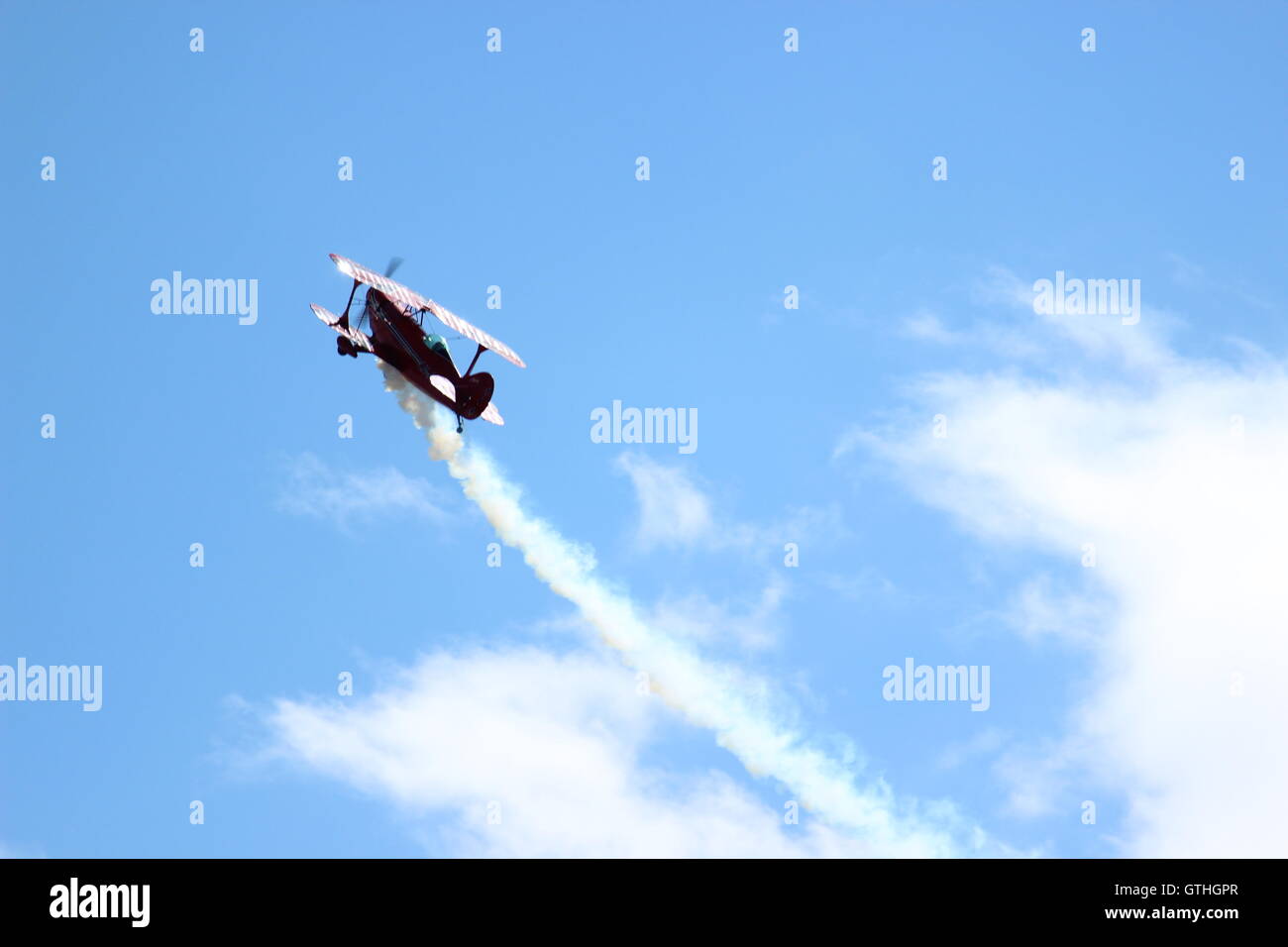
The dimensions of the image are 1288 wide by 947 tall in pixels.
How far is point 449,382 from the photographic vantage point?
85875 millimetres

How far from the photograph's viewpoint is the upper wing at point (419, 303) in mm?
86000

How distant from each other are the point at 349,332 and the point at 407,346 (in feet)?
9.04

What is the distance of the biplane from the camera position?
280 ft

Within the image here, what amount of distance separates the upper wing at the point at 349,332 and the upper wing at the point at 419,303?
2056mm

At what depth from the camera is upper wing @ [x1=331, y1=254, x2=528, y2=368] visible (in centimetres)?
8600

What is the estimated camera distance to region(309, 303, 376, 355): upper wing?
86.2 m

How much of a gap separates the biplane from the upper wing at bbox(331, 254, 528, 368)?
1.6 inches
